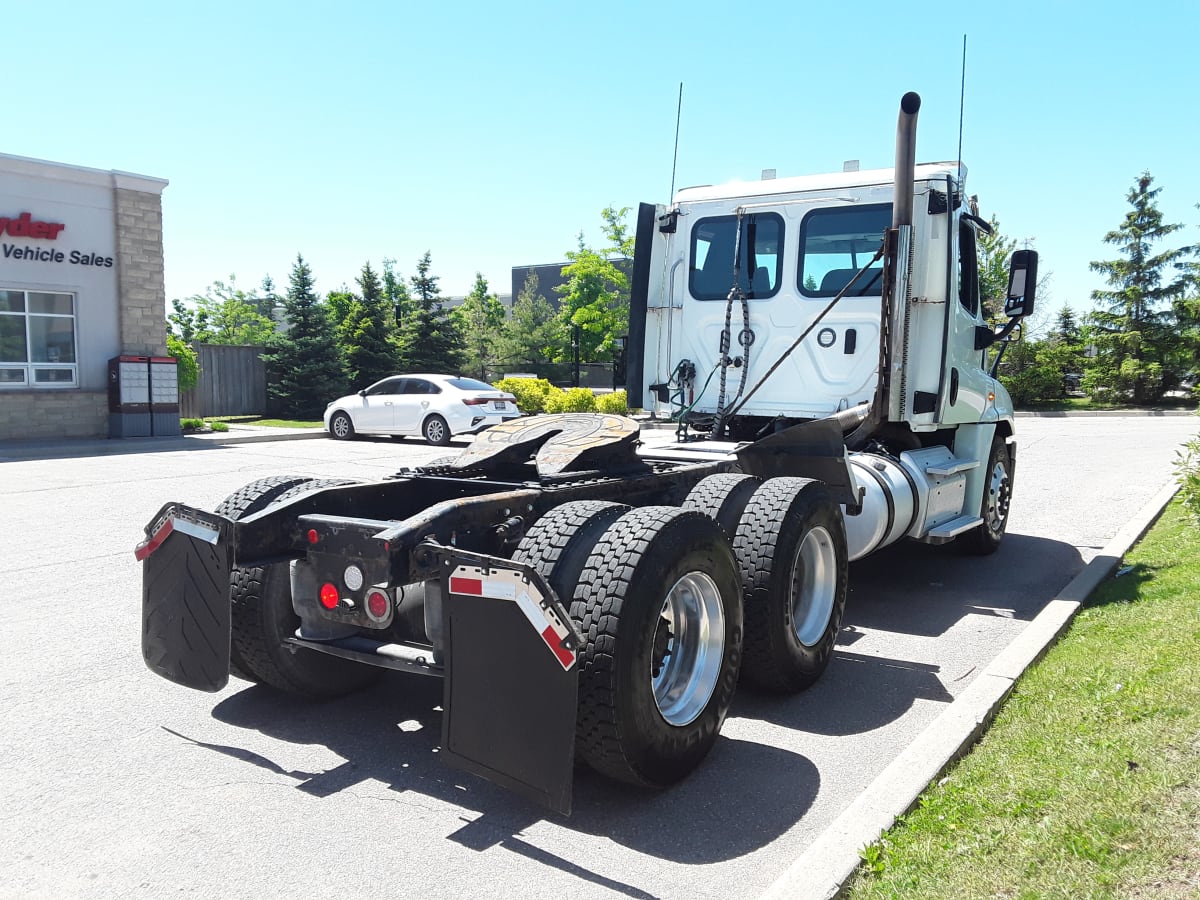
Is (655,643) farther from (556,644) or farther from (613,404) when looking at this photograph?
(613,404)

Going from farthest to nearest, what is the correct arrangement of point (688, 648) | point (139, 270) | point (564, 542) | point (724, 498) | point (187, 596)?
point (139, 270) < point (724, 498) < point (688, 648) < point (187, 596) < point (564, 542)

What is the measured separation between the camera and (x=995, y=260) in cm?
3994

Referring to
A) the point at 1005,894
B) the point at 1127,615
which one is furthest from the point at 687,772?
the point at 1127,615

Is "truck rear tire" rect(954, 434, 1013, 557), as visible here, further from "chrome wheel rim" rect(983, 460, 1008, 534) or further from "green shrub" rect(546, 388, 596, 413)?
"green shrub" rect(546, 388, 596, 413)

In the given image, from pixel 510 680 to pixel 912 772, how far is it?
170 centimetres

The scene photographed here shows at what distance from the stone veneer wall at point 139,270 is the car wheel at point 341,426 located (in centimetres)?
422

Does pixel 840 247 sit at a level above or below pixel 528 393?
above

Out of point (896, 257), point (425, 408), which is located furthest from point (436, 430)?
point (896, 257)

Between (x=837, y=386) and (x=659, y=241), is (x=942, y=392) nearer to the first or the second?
(x=837, y=386)

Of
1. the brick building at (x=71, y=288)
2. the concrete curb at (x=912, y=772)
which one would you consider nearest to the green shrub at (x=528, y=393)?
the brick building at (x=71, y=288)

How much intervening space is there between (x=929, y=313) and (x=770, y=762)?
4123 mm

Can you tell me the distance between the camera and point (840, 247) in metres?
7.21

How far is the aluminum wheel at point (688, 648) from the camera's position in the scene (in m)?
3.98

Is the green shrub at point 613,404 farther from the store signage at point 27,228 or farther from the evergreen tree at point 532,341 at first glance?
the evergreen tree at point 532,341
